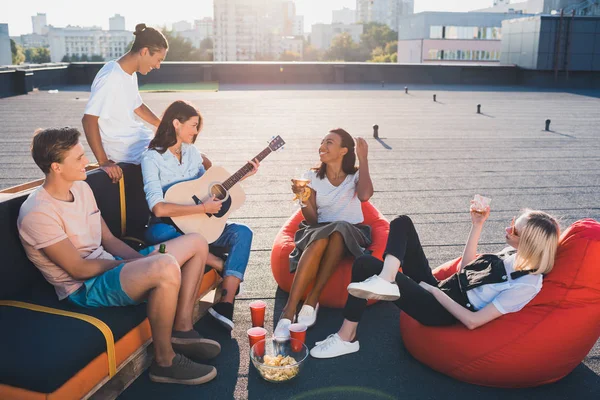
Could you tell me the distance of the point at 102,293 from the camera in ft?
9.38

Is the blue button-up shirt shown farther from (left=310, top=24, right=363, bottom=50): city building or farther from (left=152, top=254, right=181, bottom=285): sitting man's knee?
(left=310, top=24, right=363, bottom=50): city building

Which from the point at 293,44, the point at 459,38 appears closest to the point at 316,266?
the point at 459,38

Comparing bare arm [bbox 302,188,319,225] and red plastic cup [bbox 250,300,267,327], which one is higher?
bare arm [bbox 302,188,319,225]

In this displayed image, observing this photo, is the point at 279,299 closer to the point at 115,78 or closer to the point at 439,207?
the point at 115,78

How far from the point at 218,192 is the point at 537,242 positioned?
2142mm

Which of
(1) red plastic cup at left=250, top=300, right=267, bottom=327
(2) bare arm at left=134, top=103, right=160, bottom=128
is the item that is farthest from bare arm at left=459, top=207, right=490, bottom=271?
(2) bare arm at left=134, top=103, right=160, bottom=128

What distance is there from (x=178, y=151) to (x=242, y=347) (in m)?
1.43

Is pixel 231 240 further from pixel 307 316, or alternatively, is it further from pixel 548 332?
pixel 548 332

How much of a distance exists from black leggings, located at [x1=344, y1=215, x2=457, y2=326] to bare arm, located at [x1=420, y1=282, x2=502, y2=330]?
0.15 ft

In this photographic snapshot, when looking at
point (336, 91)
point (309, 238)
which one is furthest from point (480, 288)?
point (336, 91)

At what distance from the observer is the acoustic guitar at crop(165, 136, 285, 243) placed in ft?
12.5

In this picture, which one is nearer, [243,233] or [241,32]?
[243,233]

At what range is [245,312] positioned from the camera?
3.83m

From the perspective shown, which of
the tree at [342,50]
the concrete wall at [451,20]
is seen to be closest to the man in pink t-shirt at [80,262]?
the concrete wall at [451,20]
